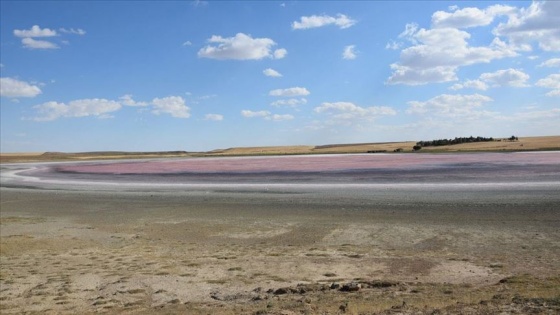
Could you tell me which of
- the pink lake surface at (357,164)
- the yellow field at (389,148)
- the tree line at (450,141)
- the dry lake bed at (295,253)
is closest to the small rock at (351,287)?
the dry lake bed at (295,253)

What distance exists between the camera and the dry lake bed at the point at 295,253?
27.6 feet

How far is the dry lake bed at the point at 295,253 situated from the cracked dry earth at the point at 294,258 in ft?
0.11

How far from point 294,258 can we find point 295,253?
0.53 metres

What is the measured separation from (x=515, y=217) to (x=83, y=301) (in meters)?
12.6

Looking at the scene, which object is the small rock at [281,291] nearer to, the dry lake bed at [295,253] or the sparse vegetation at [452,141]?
the dry lake bed at [295,253]

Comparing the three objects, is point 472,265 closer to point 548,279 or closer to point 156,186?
point 548,279

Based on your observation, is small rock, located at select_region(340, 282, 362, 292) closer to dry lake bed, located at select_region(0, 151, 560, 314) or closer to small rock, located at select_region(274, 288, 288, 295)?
dry lake bed, located at select_region(0, 151, 560, 314)

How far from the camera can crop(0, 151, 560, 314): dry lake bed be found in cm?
841

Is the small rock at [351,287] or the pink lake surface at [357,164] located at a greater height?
the pink lake surface at [357,164]

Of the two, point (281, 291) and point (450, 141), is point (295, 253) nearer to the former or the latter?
point (281, 291)

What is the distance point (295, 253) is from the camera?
12258 millimetres

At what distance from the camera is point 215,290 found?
9.50 metres

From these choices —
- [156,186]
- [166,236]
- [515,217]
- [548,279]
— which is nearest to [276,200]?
[166,236]

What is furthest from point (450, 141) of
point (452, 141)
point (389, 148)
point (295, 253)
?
point (295, 253)
